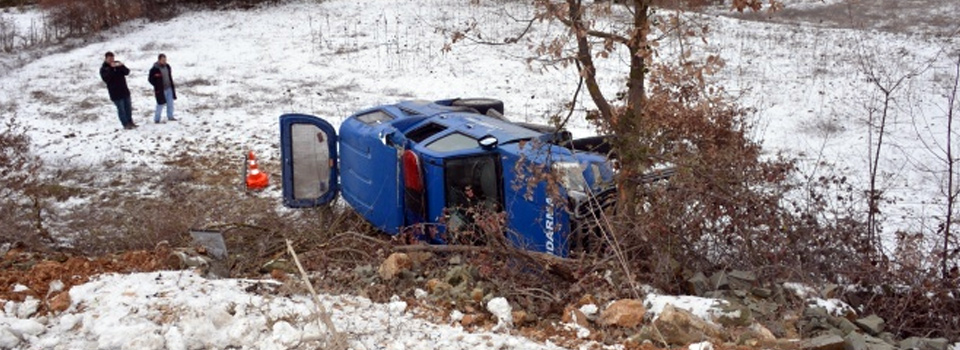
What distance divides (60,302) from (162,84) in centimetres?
945

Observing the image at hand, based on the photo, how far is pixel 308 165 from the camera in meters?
8.86

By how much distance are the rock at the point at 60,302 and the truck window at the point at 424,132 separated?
3.68m

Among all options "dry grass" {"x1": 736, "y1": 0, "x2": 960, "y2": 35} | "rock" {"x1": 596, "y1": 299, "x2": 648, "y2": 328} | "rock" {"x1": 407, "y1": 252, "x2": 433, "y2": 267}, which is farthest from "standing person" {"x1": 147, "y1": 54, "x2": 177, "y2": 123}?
"dry grass" {"x1": 736, "y1": 0, "x2": 960, "y2": 35}

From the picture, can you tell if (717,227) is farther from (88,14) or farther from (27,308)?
(88,14)

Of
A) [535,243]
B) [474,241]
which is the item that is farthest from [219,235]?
[535,243]

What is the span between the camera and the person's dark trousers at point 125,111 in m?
13.4

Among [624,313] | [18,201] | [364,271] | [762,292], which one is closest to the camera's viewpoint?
[624,313]

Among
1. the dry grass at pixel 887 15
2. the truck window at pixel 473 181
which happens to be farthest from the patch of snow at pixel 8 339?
the dry grass at pixel 887 15

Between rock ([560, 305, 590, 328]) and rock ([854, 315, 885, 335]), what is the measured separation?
1.78 metres

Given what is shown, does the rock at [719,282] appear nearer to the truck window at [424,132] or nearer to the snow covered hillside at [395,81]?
the truck window at [424,132]

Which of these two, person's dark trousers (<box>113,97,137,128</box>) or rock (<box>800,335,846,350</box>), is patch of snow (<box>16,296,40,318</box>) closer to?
rock (<box>800,335,846,350</box>)

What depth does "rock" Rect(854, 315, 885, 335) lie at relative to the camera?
16.8 feet

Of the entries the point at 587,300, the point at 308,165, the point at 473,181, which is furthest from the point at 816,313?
the point at 308,165

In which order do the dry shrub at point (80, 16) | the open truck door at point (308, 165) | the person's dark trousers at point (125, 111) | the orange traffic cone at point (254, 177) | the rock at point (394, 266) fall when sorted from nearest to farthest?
1. the rock at point (394, 266)
2. the open truck door at point (308, 165)
3. the orange traffic cone at point (254, 177)
4. the person's dark trousers at point (125, 111)
5. the dry shrub at point (80, 16)
